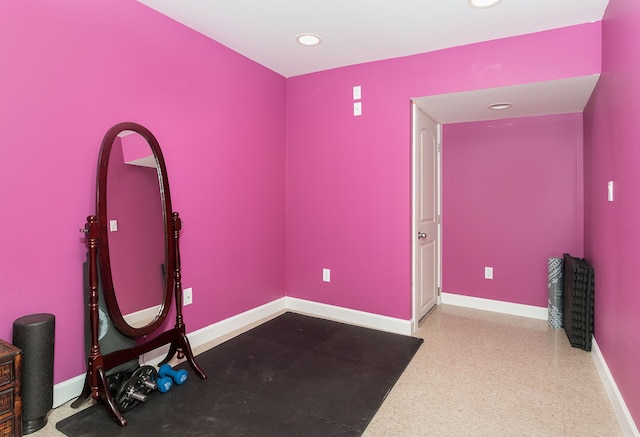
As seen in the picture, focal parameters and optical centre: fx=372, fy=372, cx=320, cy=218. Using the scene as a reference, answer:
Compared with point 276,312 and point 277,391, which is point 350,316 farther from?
point 277,391

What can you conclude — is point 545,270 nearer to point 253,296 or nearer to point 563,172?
point 563,172

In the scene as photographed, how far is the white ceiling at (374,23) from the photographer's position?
2.31 meters

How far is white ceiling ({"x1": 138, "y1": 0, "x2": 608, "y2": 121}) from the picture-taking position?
2314 mm

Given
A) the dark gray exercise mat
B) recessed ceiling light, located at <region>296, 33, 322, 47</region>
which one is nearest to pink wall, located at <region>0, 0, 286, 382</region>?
the dark gray exercise mat

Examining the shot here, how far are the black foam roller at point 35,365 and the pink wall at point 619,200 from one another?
2.73 meters

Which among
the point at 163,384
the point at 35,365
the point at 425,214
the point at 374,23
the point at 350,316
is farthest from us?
the point at 425,214

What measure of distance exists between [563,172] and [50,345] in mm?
4075

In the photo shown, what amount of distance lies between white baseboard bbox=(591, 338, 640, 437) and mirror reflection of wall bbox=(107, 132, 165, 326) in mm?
2620

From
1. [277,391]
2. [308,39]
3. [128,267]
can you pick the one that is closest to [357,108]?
[308,39]

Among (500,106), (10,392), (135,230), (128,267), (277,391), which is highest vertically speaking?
(500,106)

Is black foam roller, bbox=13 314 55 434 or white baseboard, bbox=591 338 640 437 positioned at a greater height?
black foam roller, bbox=13 314 55 434

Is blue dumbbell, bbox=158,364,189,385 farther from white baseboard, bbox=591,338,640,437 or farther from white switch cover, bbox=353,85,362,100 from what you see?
white switch cover, bbox=353,85,362,100

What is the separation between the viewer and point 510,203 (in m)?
3.71

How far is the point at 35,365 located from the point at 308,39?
264 cm
